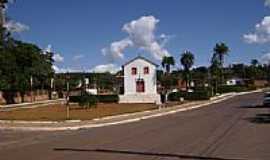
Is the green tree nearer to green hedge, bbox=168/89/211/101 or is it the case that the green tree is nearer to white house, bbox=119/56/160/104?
white house, bbox=119/56/160/104

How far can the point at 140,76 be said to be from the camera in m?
77.2

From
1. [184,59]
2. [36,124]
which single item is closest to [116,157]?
[36,124]

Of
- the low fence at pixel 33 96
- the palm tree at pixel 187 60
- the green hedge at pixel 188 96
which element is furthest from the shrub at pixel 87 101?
the palm tree at pixel 187 60

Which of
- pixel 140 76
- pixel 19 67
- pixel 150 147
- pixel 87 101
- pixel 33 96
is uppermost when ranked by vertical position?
pixel 19 67

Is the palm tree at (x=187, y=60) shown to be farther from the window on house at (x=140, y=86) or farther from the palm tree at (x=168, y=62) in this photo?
the window on house at (x=140, y=86)

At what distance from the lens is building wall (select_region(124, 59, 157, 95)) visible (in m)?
76.8

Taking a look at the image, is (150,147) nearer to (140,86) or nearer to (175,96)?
(175,96)

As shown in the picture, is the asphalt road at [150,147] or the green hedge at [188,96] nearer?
the asphalt road at [150,147]

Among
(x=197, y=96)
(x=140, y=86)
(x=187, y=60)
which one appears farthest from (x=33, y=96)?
(x=187, y=60)

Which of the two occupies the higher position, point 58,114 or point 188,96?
point 188,96

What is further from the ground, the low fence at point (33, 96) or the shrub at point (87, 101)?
the low fence at point (33, 96)

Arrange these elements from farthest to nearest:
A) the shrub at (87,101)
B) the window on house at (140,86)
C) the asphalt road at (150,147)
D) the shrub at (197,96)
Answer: the window on house at (140,86), the shrub at (197,96), the shrub at (87,101), the asphalt road at (150,147)

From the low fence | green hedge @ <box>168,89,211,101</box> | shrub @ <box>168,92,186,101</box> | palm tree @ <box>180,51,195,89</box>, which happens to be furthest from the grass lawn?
palm tree @ <box>180,51,195,89</box>

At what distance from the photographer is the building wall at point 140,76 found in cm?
7681
